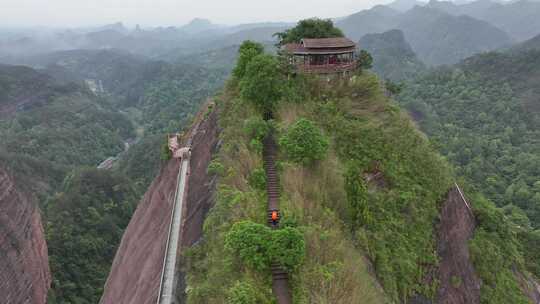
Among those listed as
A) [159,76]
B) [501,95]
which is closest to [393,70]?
[501,95]

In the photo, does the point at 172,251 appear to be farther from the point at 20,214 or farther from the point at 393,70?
the point at 393,70

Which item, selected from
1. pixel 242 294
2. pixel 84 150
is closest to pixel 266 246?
pixel 242 294

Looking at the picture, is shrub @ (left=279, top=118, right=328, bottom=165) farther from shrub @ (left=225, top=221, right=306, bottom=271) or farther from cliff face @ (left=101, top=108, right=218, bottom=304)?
shrub @ (left=225, top=221, right=306, bottom=271)

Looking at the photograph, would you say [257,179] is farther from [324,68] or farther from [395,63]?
[395,63]

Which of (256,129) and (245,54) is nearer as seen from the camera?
(256,129)

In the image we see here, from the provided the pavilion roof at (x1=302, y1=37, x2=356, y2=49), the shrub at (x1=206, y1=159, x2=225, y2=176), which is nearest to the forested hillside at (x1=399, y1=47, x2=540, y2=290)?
the pavilion roof at (x1=302, y1=37, x2=356, y2=49)

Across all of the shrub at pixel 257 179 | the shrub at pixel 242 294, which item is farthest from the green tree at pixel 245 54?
the shrub at pixel 242 294
